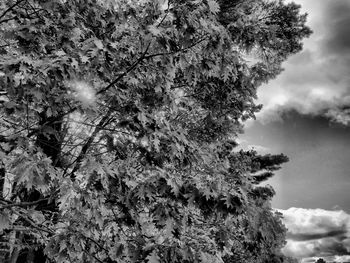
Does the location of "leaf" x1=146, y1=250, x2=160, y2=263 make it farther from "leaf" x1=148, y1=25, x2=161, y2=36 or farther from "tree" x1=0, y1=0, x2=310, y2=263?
"leaf" x1=148, y1=25, x2=161, y2=36

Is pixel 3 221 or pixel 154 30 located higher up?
pixel 154 30

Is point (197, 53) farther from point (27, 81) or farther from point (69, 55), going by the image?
point (27, 81)

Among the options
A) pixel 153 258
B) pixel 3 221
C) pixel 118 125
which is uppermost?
pixel 118 125

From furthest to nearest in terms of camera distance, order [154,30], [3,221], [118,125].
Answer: [118,125] < [154,30] < [3,221]

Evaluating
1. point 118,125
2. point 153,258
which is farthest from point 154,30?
point 153,258

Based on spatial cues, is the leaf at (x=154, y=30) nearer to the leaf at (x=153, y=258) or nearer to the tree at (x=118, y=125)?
the tree at (x=118, y=125)

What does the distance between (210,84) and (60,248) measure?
4.27 m

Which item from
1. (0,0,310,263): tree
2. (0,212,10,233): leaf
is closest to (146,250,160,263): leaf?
(0,0,310,263): tree

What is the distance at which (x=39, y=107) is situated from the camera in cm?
370

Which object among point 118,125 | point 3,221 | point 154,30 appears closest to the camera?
point 3,221

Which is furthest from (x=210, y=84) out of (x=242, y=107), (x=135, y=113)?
(x=135, y=113)

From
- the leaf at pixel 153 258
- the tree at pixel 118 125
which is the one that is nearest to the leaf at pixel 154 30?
the tree at pixel 118 125

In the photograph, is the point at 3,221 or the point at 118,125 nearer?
the point at 3,221

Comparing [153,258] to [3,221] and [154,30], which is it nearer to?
[3,221]
